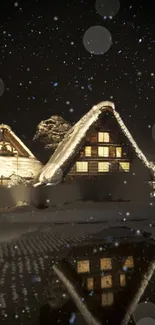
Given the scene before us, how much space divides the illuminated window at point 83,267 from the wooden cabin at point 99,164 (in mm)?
12172

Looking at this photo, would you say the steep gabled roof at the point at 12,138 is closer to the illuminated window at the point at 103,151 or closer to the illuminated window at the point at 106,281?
the illuminated window at the point at 103,151

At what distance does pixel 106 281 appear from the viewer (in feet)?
20.7

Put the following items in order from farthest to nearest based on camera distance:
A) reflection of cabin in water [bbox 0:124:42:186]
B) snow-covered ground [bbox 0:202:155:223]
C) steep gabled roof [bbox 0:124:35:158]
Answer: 1. steep gabled roof [bbox 0:124:35:158]
2. reflection of cabin in water [bbox 0:124:42:186]
3. snow-covered ground [bbox 0:202:155:223]

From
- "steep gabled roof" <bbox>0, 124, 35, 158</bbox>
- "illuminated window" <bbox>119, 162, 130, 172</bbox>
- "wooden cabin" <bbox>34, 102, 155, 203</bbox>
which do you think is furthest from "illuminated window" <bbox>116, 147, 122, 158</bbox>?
"steep gabled roof" <bbox>0, 124, 35, 158</bbox>

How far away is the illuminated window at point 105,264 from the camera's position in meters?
7.31

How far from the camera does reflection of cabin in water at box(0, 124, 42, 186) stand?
25.0 m

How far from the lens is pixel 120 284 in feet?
20.1

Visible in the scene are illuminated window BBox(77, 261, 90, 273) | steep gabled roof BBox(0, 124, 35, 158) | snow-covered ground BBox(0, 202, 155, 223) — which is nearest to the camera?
illuminated window BBox(77, 261, 90, 273)

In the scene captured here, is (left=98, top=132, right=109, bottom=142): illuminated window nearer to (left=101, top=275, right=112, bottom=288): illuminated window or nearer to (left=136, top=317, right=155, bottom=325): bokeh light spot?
(left=101, top=275, right=112, bottom=288): illuminated window

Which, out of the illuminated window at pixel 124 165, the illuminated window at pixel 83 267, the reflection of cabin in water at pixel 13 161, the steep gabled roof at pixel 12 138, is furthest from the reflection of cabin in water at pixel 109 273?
the steep gabled roof at pixel 12 138

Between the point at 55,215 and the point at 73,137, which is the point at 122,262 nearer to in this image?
the point at 55,215

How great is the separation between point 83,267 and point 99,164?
20205 millimetres

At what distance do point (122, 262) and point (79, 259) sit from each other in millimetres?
1035

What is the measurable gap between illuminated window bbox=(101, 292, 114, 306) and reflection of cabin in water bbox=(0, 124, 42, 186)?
19.1m
